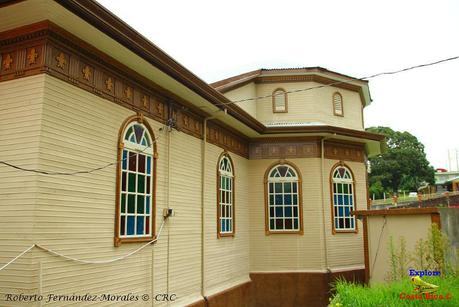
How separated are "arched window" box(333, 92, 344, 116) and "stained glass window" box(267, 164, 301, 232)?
8.38 feet

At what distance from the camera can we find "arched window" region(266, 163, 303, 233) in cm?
1161

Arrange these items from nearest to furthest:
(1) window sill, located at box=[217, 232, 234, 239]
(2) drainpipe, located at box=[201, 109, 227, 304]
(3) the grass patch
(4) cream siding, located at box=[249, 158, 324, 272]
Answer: (3) the grass patch < (2) drainpipe, located at box=[201, 109, 227, 304] < (1) window sill, located at box=[217, 232, 234, 239] < (4) cream siding, located at box=[249, 158, 324, 272]

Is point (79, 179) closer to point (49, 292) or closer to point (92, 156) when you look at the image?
point (92, 156)

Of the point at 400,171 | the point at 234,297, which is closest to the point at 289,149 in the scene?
the point at 234,297

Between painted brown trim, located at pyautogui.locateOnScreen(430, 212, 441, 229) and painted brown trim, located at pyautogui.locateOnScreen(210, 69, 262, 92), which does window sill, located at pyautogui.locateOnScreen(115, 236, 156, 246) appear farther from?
painted brown trim, located at pyautogui.locateOnScreen(210, 69, 262, 92)

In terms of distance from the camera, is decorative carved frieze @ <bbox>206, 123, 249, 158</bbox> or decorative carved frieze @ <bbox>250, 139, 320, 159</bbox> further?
decorative carved frieze @ <bbox>250, 139, 320, 159</bbox>

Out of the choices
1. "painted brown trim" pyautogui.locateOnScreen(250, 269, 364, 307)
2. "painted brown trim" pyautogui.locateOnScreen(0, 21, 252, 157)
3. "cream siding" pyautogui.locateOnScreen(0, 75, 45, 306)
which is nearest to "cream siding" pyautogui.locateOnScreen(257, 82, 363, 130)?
"painted brown trim" pyautogui.locateOnScreen(250, 269, 364, 307)

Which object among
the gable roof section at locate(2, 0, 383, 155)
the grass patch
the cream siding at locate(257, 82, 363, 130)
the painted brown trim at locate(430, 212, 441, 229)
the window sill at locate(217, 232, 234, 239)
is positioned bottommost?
the grass patch

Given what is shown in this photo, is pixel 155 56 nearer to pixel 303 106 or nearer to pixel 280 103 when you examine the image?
pixel 280 103

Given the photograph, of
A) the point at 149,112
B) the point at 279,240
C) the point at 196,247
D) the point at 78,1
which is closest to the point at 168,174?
the point at 149,112

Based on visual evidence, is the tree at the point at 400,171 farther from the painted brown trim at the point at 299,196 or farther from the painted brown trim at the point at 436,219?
the painted brown trim at the point at 436,219

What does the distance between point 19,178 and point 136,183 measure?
79.6 inches

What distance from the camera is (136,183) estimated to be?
22.1 ft

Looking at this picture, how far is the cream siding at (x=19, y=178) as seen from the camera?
15.6 feet
